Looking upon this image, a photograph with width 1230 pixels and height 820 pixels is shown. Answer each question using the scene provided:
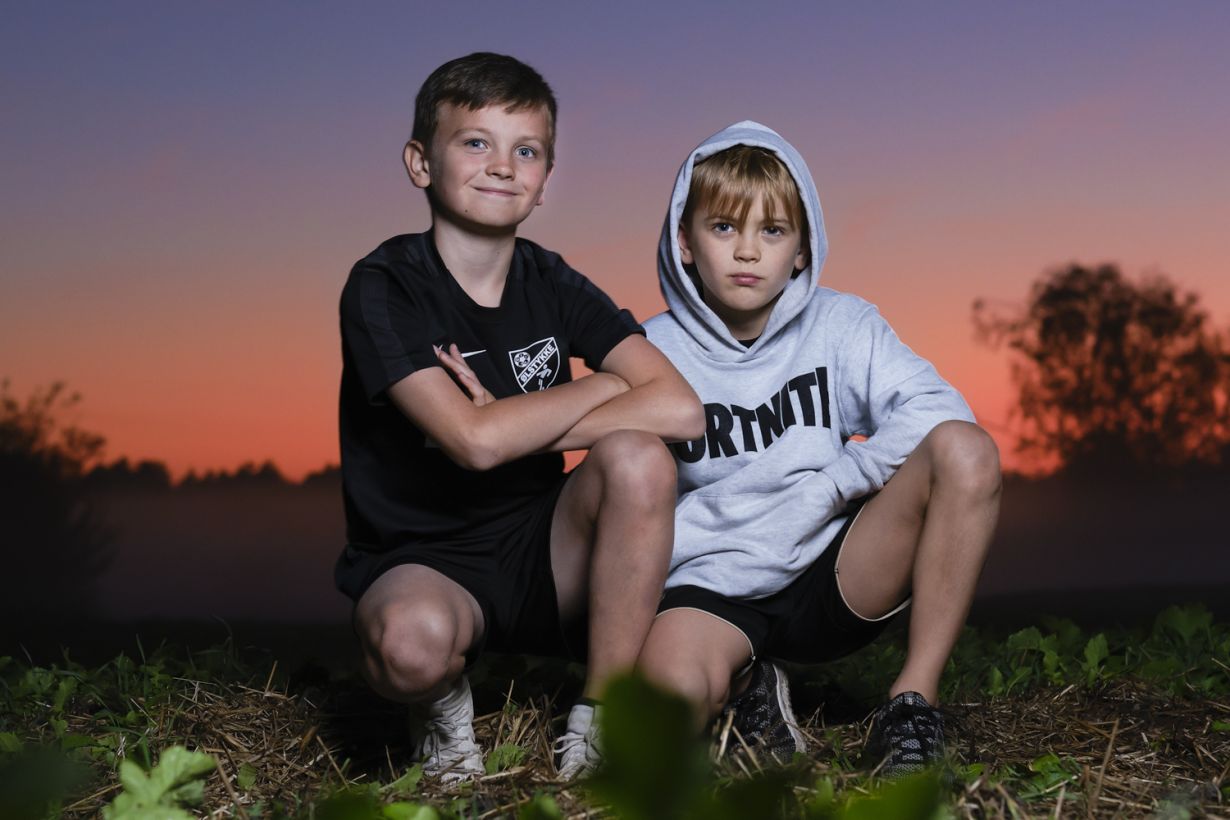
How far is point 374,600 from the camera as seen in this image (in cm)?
206

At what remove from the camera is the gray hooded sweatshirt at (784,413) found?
2.30 meters

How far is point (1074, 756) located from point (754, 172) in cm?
130

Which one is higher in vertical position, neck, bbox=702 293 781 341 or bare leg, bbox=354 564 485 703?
neck, bbox=702 293 781 341

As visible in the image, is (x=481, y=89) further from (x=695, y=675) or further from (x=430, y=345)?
(x=695, y=675)

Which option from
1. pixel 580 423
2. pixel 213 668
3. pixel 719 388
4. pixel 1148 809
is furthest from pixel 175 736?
pixel 1148 809

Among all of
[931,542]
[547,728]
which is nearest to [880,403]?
[931,542]

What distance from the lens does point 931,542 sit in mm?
2170

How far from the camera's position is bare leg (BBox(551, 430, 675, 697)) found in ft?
6.71

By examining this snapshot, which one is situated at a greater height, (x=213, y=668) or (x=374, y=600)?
(x=374, y=600)

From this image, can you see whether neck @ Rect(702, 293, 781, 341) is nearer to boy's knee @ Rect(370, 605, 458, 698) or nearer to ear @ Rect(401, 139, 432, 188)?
ear @ Rect(401, 139, 432, 188)

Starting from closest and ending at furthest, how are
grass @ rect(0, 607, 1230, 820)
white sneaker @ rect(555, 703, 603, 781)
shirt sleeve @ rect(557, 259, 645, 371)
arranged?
1. grass @ rect(0, 607, 1230, 820)
2. white sneaker @ rect(555, 703, 603, 781)
3. shirt sleeve @ rect(557, 259, 645, 371)

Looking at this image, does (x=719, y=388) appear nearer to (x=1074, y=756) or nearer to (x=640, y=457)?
(x=640, y=457)

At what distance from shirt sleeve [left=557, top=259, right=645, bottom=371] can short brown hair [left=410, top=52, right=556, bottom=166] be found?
274mm

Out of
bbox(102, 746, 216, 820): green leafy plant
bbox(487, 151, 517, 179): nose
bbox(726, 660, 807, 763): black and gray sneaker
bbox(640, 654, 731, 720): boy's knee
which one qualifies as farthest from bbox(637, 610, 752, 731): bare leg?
bbox(102, 746, 216, 820): green leafy plant
